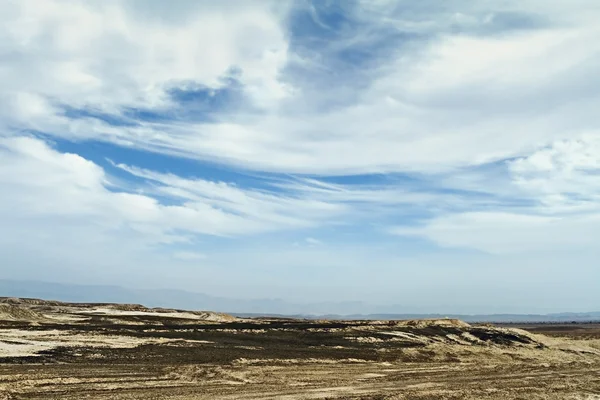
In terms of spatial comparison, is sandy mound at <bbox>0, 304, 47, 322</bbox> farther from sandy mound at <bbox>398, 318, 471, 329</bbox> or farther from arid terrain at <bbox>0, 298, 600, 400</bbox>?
sandy mound at <bbox>398, 318, 471, 329</bbox>

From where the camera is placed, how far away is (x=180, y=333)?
46344 millimetres

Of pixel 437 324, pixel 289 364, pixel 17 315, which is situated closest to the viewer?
pixel 289 364

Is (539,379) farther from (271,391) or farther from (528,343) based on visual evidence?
(528,343)

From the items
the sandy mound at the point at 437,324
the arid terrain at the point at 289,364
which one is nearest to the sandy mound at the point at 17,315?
the arid terrain at the point at 289,364

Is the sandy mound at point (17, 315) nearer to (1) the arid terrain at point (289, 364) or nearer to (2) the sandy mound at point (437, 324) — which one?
(1) the arid terrain at point (289, 364)

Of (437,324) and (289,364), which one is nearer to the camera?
(289,364)

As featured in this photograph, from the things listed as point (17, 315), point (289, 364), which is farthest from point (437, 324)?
point (17, 315)

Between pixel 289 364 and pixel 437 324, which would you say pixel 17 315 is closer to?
pixel 289 364

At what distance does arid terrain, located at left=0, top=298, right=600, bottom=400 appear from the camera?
25.2 m

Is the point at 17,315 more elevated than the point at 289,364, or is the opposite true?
the point at 17,315

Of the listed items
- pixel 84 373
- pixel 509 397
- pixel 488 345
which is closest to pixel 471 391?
pixel 509 397

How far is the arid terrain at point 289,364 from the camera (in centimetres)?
2523

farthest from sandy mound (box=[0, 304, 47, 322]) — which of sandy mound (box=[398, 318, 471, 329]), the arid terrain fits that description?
sandy mound (box=[398, 318, 471, 329])

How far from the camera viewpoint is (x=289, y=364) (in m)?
35.6
